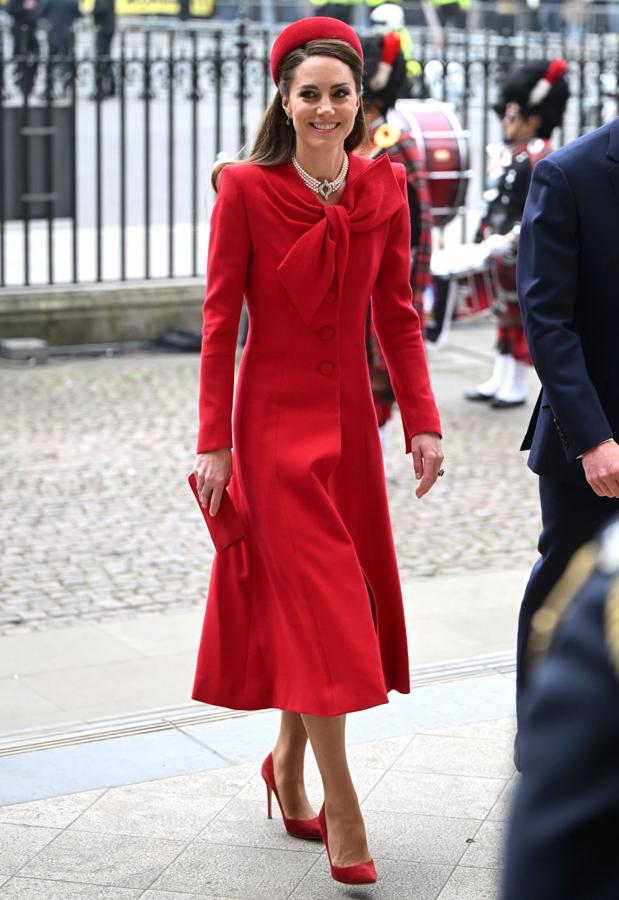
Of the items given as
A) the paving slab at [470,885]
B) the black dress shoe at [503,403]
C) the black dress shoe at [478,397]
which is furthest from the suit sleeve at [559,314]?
the black dress shoe at [478,397]

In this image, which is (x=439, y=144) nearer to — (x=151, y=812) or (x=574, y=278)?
(x=574, y=278)

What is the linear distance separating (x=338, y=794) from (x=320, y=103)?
1.49 m

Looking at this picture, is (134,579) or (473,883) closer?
(473,883)

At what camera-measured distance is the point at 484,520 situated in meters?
7.04

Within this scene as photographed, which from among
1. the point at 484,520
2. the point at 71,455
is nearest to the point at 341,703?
the point at 484,520

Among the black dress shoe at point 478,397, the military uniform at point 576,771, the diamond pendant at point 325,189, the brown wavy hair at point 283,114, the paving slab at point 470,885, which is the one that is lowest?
the black dress shoe at point 478,397

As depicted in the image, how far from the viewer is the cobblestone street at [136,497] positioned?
5996 mm

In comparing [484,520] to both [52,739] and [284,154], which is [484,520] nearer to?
[52,739]

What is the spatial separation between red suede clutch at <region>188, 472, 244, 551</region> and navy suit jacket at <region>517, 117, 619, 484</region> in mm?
747

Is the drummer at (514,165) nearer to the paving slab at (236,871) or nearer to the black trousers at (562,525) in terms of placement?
the black trousers at (562,525)

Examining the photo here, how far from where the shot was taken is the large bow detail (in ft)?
11.6

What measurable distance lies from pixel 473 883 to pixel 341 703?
509 mm

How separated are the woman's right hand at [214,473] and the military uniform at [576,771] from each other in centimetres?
237

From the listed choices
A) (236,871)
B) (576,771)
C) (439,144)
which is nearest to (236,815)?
(236,871)
